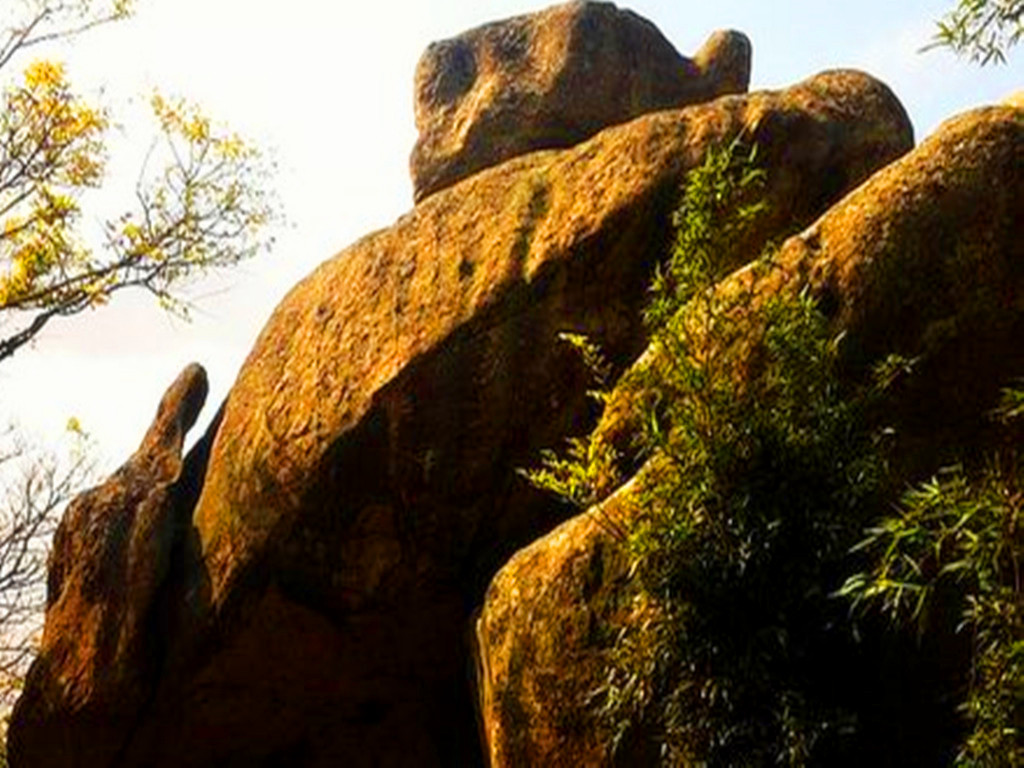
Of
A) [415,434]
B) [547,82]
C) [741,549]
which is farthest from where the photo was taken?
[547,82]

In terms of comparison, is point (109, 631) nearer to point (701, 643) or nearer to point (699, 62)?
point (701, 643)

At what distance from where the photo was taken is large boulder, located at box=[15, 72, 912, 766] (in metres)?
11.6

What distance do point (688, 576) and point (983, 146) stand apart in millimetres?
3958

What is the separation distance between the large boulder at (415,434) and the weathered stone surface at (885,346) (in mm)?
2169

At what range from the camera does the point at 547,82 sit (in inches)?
624

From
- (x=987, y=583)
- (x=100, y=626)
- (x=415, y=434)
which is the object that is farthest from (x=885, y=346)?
(x=100, y=626)

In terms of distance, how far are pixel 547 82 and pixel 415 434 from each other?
6.11 m

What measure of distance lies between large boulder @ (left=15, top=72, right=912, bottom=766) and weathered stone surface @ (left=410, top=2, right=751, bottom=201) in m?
2.42

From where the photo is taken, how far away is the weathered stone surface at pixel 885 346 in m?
7.95

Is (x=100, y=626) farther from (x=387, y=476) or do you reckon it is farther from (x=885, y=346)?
(x=885, y=346)

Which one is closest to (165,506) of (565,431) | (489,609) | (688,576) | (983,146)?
(565,431)

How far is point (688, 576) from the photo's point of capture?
7.14 m

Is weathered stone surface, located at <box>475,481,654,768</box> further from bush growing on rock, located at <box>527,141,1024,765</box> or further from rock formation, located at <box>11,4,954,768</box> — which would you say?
rock formation, located at <box>11,4,954,768</box>

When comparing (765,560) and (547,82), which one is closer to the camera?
(765,560)
